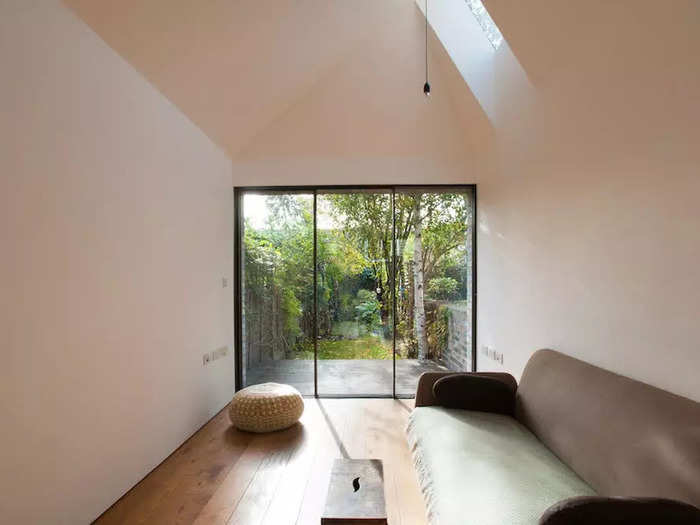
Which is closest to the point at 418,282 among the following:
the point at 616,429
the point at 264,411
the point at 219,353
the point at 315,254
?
the point at 315,254

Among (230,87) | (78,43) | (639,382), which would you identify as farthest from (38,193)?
(639,382)

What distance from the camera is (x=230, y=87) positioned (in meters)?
3.21

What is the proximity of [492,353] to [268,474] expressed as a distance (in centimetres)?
223

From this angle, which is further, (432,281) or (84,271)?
(432,281)

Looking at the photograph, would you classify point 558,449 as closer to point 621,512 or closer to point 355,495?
point 621,512

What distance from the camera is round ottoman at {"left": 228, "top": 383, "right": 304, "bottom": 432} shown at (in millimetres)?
3281

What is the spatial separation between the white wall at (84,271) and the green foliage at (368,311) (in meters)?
1.76

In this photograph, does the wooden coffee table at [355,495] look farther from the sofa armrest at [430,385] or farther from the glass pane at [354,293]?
the glass pane at [354,293]

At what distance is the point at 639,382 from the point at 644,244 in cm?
61

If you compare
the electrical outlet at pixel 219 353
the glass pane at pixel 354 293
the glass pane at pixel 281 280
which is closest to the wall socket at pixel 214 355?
the electrical outlet at pixel 219 353

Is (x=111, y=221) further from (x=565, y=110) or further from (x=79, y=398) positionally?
(x=565, y=110)

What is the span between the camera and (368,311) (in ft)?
14.1

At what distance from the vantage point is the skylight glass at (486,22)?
3402mm

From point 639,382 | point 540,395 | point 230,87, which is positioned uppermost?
point 230,87
